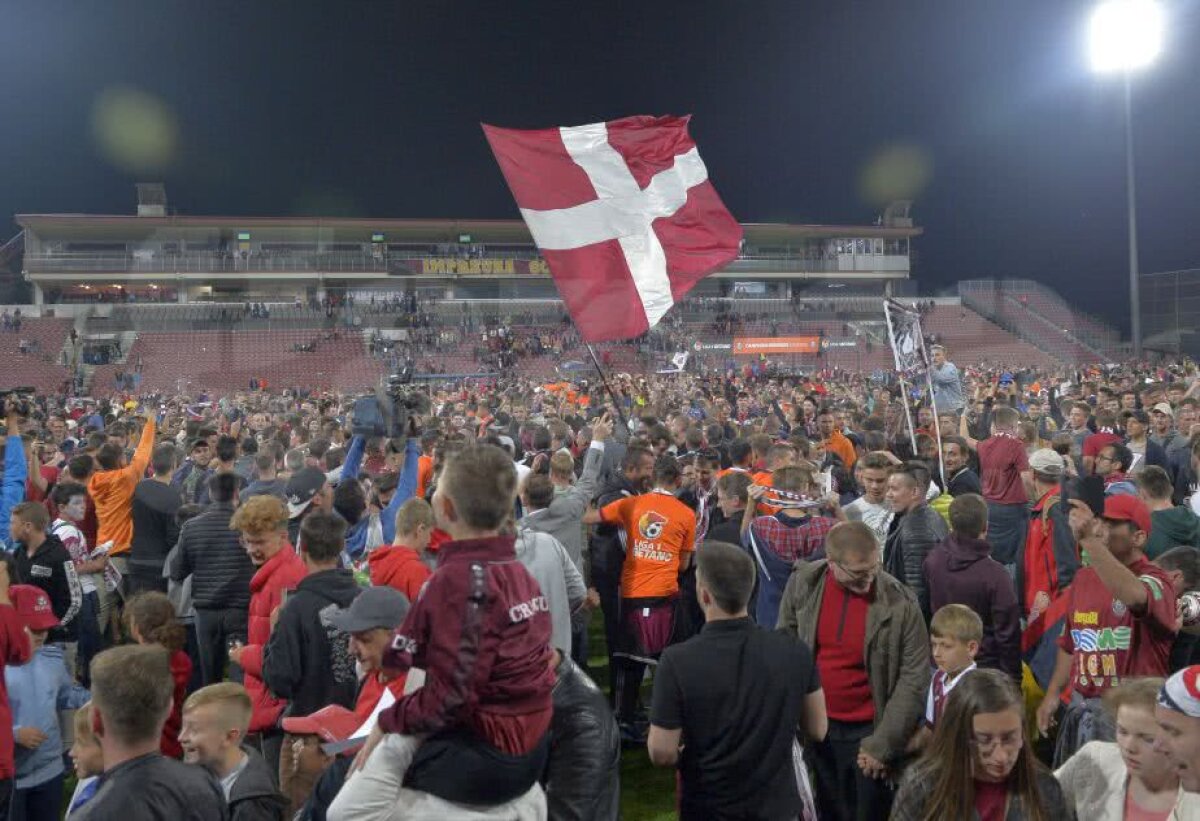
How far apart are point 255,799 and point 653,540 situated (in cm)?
326

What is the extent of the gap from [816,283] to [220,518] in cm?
5387

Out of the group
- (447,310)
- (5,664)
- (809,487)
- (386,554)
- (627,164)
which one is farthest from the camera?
(447,310)

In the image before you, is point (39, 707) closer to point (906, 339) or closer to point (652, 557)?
point (652, 557)

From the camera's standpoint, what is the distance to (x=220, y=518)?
16.5 ft

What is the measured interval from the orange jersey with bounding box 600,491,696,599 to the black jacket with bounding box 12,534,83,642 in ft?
9.98

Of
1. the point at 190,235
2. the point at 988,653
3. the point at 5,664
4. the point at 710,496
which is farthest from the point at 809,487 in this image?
the point at 190,235

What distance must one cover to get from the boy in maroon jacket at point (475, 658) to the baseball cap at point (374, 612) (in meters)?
0.80

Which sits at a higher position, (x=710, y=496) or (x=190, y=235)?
(x=190, y=235)

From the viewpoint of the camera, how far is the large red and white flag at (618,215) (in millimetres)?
7270

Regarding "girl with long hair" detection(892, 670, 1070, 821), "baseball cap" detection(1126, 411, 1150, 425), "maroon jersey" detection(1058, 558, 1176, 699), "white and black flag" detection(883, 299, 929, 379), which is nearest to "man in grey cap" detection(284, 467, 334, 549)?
"girl with long hair" detection(892, 670, 1070, 821)

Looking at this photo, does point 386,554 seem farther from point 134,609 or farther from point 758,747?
point 758,747

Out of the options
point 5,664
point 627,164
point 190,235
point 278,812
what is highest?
point 190,235

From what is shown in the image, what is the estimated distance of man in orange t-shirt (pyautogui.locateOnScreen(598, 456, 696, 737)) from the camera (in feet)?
18.0

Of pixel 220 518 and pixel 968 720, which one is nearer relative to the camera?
pixel 968 720
